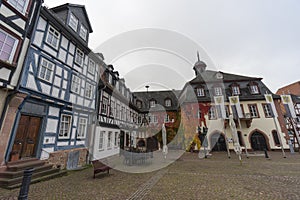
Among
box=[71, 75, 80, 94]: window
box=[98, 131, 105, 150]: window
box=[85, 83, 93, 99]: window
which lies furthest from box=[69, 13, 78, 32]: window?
box=[98, 131, 105, 150]: window

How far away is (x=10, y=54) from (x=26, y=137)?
13.0 feet

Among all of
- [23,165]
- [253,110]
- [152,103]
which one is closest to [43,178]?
[23,165]

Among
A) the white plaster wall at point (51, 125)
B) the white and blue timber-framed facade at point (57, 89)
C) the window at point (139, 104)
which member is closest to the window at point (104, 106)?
the white and blue timber-framed facade at point (57, 89)

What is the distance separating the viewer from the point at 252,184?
5.38 metres

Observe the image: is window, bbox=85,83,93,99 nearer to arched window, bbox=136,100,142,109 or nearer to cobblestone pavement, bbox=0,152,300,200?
cobblestone pavement, bbox=0,152,300,200

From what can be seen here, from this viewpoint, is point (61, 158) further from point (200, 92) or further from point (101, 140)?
point (200, 92)

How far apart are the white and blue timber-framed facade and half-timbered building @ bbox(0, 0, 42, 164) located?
303mm

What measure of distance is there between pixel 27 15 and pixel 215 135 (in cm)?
2007

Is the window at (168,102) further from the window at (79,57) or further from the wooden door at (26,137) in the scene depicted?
the wooden door at (26,137)

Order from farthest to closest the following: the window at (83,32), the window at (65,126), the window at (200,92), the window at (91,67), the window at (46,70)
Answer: the window at (200,92), the window at (91,67), the window at (83,32), the window at (65,126), the window at (46,70)

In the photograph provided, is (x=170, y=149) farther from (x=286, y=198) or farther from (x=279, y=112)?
(x=286, y=198)

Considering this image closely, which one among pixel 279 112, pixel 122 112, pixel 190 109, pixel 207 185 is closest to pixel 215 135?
pixel 190 109

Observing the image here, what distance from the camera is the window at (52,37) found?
8154mm

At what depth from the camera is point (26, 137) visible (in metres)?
6.77
